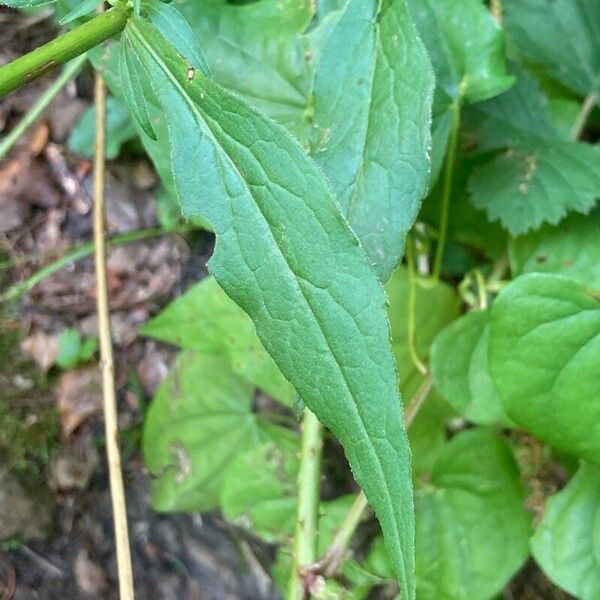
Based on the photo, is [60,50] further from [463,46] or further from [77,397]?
[77,397]

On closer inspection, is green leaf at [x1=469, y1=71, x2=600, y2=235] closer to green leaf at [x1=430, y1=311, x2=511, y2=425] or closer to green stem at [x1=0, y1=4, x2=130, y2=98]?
green leaf at [x1=430, y1=311, x2=511, y2=425]

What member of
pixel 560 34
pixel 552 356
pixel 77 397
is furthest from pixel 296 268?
pixel 77 397

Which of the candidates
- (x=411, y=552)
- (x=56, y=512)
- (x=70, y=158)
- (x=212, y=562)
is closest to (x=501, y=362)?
(x=411, y=552)

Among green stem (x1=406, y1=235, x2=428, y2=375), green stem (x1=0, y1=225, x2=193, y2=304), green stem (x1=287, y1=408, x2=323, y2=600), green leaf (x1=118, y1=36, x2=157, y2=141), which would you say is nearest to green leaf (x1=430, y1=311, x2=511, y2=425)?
green stem (x1=406, y1=235, x2=428, y2=375)

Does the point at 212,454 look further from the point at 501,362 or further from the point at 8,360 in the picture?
the point at 501,362

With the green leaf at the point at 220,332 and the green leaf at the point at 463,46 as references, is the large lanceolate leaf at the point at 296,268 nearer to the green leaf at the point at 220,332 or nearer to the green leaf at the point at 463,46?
the green leaf at the point at 463,46

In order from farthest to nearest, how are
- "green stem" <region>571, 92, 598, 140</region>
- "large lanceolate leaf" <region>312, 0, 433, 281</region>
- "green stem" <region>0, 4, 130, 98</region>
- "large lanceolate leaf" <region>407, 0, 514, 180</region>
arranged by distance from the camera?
"green stem" <region>571, 92, 598, 140</region> < "large lanceolate leaf" <region>407, 0, 514, 180</region> < "large lanceolate leaf" <region>312, 0, 433, 281</region> < "green stem" <region>0, 4, 130, 98</region>
